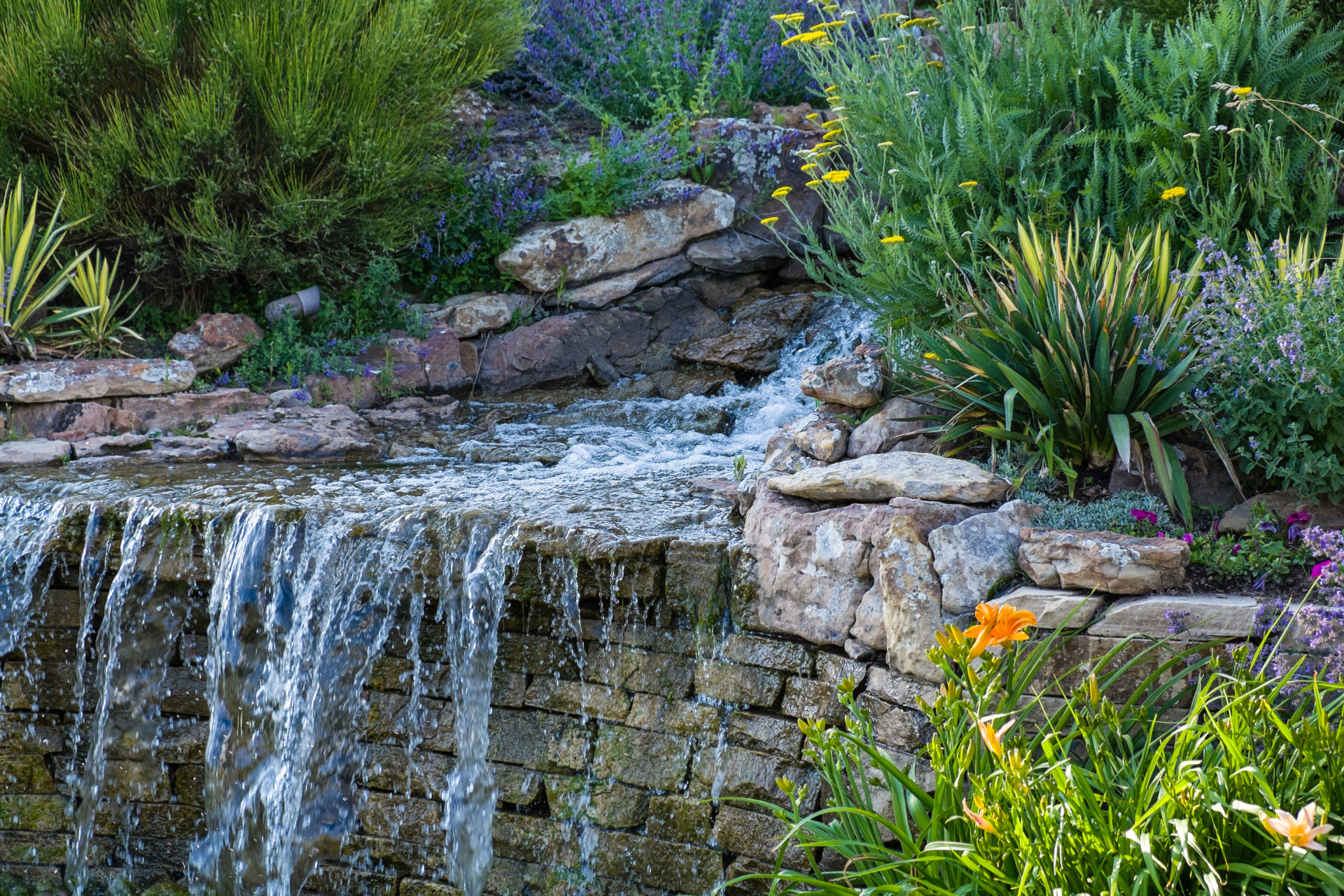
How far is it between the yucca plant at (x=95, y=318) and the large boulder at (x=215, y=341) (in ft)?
0.79

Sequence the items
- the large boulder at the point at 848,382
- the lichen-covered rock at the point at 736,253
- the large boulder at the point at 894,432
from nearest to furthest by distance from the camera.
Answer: the large boulder at the point at 894,432, the large boulder at the point at 848,382, the lichen-covered rock at the point at 736,253

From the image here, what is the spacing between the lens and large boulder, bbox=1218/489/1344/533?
2898 mm

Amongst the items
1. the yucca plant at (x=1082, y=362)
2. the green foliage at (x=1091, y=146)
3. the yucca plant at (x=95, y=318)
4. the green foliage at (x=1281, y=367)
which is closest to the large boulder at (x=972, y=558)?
the yucca plant at (x=1082, y=362)

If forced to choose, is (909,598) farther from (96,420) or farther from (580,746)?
(96,420)

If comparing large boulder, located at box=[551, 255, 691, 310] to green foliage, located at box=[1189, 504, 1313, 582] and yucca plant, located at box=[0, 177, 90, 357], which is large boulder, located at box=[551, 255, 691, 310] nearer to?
yucca plant, located at box=[0, 177, 90, 357]

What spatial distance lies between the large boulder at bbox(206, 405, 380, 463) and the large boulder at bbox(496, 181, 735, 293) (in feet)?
6.18

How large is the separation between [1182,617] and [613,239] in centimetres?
498

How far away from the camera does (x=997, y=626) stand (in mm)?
1825

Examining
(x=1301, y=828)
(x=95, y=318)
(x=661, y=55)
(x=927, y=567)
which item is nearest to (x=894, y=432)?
(x=927, y=567)

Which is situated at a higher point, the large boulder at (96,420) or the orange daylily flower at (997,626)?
the orange daylily flower at (997,626)

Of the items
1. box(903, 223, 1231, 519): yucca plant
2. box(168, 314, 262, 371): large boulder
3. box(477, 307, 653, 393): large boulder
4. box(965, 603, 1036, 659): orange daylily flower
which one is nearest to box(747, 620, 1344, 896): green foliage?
box(965, 603, 1036, 659): orange daylily flower

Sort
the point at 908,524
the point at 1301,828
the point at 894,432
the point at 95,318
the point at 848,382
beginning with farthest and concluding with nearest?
1. the point at 95,318
2. the point at 848,382
3. the point at 894,432
4. the point at 908,524
5. the point at 1301,828

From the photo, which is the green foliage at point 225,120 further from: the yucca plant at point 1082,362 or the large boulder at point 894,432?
the yucca plant at point 1082,362

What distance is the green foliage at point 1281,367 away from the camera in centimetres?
278
